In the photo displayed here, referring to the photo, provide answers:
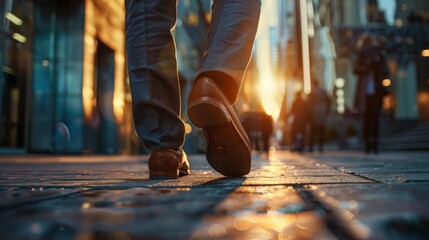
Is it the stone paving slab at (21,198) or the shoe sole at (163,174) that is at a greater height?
the shoe sole at (163,174)

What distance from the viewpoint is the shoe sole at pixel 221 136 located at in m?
1.64

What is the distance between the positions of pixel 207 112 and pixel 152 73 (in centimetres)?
41

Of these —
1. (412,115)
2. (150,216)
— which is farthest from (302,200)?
(412,115)

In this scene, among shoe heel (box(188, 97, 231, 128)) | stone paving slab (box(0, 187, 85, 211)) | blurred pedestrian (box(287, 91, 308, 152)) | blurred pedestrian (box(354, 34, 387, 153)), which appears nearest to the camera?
stone paving slab (box(0, 187, 85, 211))

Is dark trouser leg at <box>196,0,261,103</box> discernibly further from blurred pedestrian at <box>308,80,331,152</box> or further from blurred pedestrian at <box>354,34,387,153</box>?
blurred pedestrian at <box>308,80,331,152</box>

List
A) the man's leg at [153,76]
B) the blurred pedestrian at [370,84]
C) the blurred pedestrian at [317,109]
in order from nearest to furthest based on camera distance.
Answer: the man's leg at [153,76], the blurred pedestrian at [370,84], the blurred pedestrian at [317,109]

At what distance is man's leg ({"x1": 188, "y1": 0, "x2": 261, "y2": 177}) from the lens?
1.67m

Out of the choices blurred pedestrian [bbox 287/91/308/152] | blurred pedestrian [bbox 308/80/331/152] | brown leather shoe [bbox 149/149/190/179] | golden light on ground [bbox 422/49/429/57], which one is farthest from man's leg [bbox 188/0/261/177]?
golden light on ground [bbox 422/49/429/57]

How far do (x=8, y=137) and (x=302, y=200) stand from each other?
34.6 ft

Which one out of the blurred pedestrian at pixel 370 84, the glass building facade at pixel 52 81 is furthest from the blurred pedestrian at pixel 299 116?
the glass building facade at pixel 52 81

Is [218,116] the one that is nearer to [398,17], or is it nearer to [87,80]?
[87,80]

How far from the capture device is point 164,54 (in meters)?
1.93

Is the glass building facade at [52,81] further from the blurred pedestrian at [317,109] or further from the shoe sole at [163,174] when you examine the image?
the shoe sole at [163,174]

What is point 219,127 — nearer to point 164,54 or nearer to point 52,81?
point 164,54
